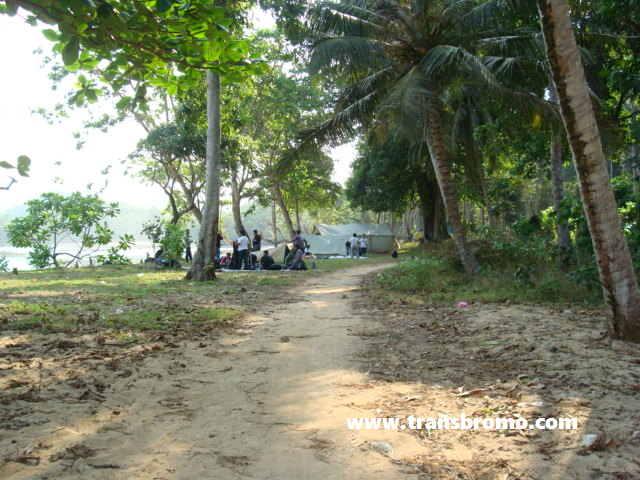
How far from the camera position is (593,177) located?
14.0 feet

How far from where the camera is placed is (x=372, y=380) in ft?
12.9

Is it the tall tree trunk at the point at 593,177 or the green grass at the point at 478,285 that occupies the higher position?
the tall tree trunk at the point at 593,177

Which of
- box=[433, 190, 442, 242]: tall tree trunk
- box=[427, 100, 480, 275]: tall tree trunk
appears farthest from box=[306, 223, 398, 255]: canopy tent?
box=[427, 100, 480, 275]: tall tree trunk

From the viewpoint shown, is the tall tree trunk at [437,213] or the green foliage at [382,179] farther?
the tall tree trunk at [437,213]

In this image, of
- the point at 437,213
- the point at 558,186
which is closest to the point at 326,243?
the point at 437,213

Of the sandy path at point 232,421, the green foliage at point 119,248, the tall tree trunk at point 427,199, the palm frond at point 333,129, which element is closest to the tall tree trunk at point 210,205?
the palm frond at point 333,129

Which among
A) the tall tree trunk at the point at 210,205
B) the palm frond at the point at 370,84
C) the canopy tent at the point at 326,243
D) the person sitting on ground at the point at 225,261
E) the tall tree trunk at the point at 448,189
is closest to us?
the tall tree trunk at the point at 448,189

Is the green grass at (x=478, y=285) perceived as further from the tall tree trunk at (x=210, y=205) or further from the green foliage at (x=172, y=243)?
the green foliage at (x=172, y=243)

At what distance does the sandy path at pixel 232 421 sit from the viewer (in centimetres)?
240

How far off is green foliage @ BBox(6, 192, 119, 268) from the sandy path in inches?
497

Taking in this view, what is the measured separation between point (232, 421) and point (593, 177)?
4.00 m

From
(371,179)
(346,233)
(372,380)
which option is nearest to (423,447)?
(372,380)

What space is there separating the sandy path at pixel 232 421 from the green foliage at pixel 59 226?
497 inches

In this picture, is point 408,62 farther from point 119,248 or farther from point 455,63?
point 119,248
